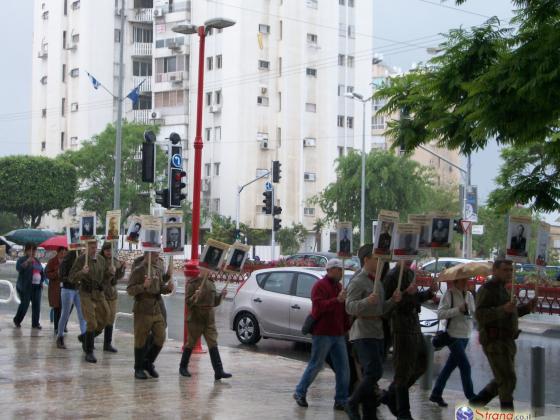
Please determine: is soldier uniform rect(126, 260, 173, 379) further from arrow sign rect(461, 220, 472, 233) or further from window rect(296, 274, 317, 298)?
arrow sign rect(461, 220, 472, 233)

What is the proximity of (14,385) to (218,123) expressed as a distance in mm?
58406

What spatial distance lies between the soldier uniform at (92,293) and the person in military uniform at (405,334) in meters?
5.69

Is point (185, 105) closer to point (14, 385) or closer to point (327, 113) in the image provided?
point (327, 113)

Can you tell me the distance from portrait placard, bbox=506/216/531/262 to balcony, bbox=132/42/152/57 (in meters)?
67.8

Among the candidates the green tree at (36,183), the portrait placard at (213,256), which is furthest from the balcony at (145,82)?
the portrait placard at (213,256)

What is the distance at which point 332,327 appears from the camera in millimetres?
11000

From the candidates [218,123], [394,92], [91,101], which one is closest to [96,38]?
[91,101]

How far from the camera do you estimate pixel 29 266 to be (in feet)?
61.1

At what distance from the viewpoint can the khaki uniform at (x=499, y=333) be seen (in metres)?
10.2

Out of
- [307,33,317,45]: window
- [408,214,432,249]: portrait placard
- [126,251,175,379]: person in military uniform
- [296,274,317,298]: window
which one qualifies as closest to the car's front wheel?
[296,274,317,298]: window

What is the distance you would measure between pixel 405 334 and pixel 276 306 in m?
7.68

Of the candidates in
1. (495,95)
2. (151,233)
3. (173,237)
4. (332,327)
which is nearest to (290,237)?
(173,237)

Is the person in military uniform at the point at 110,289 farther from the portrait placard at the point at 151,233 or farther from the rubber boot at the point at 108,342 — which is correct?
the portrait placard at the point at 151,233

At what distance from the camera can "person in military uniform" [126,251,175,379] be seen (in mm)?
12773
